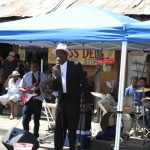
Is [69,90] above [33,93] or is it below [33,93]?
above

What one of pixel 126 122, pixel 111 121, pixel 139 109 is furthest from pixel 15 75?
pixel 126 122

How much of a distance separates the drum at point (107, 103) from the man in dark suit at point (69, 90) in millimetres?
1612

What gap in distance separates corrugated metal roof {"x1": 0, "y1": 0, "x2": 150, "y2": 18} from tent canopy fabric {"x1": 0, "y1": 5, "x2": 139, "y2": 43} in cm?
309

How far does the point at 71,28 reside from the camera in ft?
23.0

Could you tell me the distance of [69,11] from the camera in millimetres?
8125

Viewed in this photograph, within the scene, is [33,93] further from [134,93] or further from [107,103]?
[134,93]

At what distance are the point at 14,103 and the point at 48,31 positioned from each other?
5.68 meters

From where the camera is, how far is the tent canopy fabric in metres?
6.69

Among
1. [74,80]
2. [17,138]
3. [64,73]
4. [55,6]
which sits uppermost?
[55,6]

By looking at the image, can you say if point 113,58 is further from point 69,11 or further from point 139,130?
point 69,11

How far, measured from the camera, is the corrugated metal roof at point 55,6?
11.0 meters

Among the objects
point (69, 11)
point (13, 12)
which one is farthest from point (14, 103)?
point (69, 11)

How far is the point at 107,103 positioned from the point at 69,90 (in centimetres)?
187

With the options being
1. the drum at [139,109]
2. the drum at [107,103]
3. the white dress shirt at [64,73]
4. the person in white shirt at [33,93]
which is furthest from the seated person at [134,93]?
the white dress shirt at [64,73]
